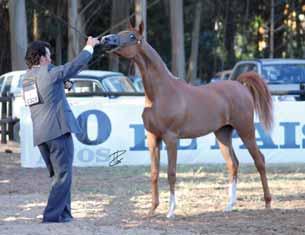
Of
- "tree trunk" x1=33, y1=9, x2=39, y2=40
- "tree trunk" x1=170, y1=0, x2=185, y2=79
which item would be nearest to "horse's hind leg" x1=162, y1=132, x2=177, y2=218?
"tree trunk" x1=170, y1=0, x2=185, y2=79

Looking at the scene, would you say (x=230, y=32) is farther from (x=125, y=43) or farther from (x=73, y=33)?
(x=125, y=43)

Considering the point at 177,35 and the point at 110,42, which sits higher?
the point at 177,35

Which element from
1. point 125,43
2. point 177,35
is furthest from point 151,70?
point 177,35

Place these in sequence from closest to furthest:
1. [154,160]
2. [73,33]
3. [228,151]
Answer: [154,160]
[228,151]
[73,33]

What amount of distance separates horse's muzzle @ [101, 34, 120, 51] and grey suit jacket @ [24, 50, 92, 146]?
1.60 ft

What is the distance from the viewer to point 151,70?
9.70 meters

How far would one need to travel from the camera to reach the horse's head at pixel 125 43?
9359mm

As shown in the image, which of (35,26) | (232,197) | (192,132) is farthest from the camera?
(35,26)

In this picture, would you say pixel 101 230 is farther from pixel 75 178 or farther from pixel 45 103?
pixel 75 178

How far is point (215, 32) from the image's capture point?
55.3 m

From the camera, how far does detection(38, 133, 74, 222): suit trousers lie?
8.86 meters

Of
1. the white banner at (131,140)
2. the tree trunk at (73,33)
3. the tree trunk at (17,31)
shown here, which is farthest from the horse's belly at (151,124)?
the tree trunk at (73,33)

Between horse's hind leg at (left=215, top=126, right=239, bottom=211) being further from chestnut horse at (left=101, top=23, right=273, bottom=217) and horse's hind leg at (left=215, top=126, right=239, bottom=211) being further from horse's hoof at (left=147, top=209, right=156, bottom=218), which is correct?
horse's hoof at (left=147, top=209, right=156, bottom=218)

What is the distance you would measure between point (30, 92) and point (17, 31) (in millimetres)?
25452
